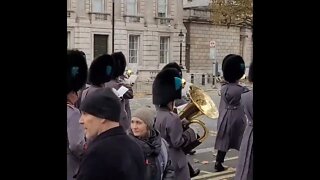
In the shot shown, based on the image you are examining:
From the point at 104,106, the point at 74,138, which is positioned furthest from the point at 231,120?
the point at 104,106

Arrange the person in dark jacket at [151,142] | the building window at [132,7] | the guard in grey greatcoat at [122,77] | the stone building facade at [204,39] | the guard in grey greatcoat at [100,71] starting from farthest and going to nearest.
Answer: the stone building facade at [204,39]
the building window at [132,7]
the guard in grey greatcoat at [122,77]
the guard in grey greatcoat at [100,71]
the person in dark jacket at [151,142]

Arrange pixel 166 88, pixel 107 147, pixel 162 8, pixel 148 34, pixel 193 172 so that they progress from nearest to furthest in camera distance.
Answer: pixel 107 147, pixel 166 88, pixel 193 172, pixel 148 34, pixel 162 8

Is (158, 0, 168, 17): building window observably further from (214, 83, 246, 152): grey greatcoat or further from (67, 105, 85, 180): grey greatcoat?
(67, 105, 85, 180): grey greatcoat

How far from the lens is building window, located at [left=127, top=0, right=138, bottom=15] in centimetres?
2903

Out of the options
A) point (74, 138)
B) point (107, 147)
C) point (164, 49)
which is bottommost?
point (74, 138)

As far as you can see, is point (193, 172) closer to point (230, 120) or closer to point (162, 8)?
point (230, 120)

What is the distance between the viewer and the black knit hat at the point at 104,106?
2.78 m

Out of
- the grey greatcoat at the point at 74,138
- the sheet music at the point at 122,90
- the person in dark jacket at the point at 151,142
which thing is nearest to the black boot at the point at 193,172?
the sheet music at the point at 122,90

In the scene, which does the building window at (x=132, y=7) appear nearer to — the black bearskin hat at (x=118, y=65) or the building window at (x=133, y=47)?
the building window at (x=133, y=47)

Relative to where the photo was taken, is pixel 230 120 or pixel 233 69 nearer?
pixel 230 120

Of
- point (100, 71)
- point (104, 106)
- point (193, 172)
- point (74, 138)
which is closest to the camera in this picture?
point (104, 106)

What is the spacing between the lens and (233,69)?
718 centimetres

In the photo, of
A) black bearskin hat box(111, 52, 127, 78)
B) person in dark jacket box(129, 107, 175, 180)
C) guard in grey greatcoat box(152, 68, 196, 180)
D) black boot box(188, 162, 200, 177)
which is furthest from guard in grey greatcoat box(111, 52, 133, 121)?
person in dark jacket box(129, 107, 175, 180)

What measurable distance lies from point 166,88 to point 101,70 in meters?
1.64
